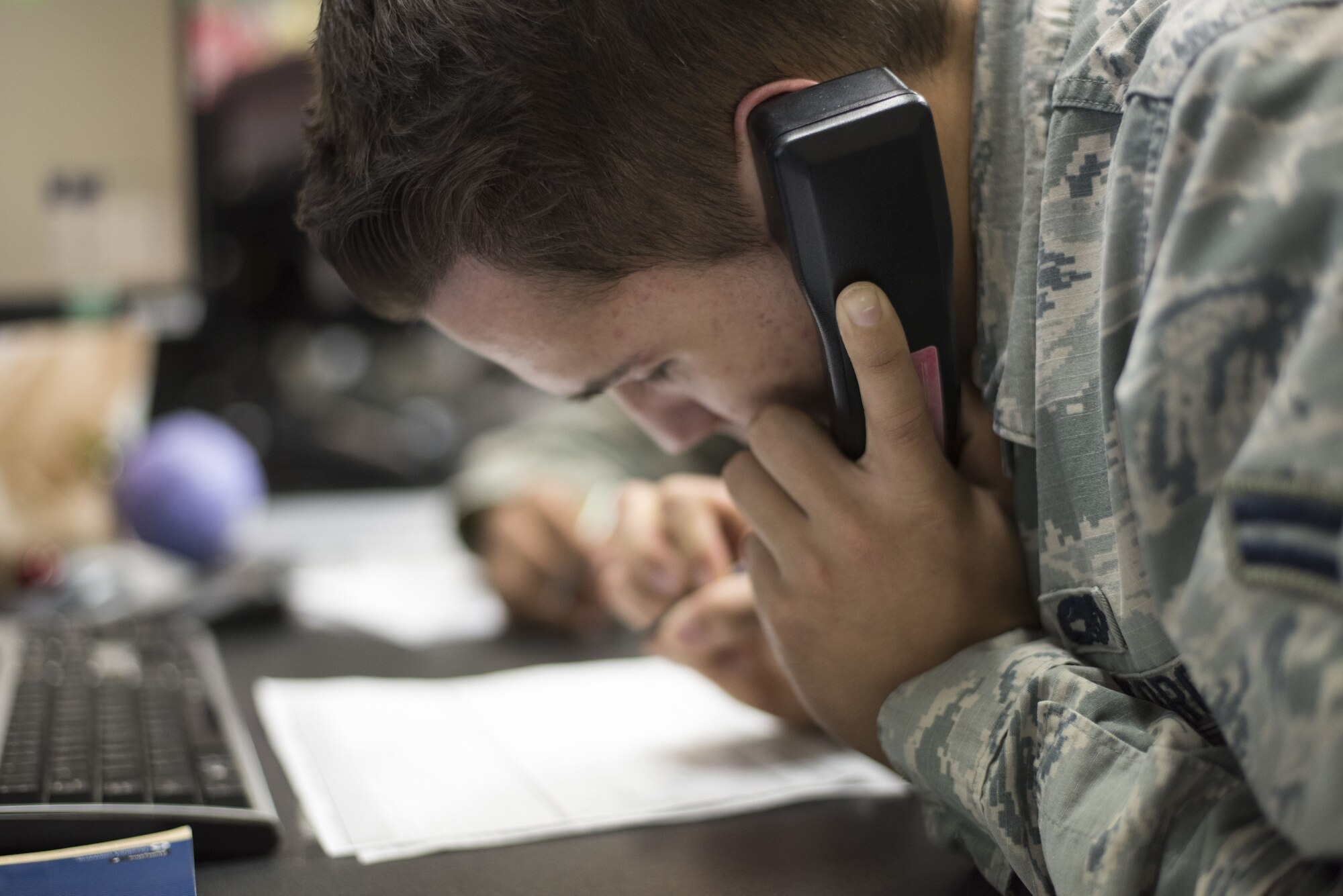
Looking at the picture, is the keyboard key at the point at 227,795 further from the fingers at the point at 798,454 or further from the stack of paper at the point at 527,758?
the fingers at the point at 798,454

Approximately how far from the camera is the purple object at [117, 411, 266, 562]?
1101 millimetres

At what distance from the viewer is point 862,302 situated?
20.8 inches

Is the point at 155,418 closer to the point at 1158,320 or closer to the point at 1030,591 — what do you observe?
the point at 1030,591

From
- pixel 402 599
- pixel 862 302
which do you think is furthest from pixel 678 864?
pixel 402 599

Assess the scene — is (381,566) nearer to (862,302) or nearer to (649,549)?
(649,549)

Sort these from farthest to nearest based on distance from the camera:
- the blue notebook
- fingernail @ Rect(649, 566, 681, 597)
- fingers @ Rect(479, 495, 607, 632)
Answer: fingers @ Rect(479, 495, 607, 632) → fingernail @ Rect(649, 566, 681, 597) → the blue notebook

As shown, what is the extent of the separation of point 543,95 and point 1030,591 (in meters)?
0.33

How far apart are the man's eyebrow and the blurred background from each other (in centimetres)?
36

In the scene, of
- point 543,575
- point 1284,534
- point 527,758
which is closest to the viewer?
point 1284,534

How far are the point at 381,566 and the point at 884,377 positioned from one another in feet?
2.47

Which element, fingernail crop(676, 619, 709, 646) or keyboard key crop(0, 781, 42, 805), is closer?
keyboard key crop(0, 781, 42, 805)

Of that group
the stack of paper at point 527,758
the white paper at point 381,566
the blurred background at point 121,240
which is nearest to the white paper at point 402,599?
the white paper at point 381,566

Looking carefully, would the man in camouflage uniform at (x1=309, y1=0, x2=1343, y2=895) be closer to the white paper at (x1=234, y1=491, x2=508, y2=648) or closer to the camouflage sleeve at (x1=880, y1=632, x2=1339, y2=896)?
the camouflage sleeve at (x1=880, y1=632, x2=1339, y2=896)

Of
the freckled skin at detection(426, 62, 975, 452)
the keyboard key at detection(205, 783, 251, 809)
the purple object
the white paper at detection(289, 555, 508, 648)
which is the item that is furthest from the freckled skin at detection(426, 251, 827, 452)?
the purple object
